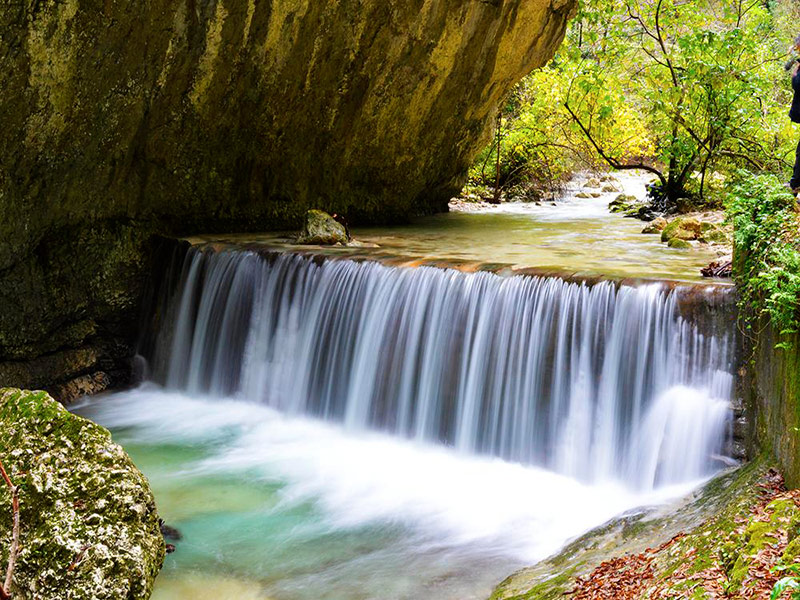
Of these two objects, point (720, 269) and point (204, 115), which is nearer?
point (720, 269)

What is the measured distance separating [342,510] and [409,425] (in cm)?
151

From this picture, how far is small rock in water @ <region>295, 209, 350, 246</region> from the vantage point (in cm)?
993

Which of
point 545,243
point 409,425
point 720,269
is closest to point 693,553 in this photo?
point 720,269

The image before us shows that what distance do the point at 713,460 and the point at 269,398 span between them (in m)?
4.78

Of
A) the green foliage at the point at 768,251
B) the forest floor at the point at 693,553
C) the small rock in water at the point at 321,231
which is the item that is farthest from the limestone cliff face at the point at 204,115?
the forest floor at the point at 693,553

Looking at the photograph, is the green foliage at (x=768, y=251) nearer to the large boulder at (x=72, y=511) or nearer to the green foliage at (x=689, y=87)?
the large boulder at (x=72, y=511)

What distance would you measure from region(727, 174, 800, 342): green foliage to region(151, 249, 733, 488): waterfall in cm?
71

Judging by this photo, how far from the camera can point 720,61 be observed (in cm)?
1204

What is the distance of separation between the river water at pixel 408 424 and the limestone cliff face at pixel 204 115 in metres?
1.56

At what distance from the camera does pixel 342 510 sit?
597 cm

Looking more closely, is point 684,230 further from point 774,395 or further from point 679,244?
point 774,395

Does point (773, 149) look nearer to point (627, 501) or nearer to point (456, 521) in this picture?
point (627, 501)

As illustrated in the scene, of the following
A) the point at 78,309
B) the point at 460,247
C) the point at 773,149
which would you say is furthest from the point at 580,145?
the point at 78,309

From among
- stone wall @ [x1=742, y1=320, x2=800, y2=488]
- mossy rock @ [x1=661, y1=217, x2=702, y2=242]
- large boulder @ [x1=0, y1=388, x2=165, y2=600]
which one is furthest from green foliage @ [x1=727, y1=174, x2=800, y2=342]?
mossy rock @ [x1=661, y1=217, x2=702, y2=242]
